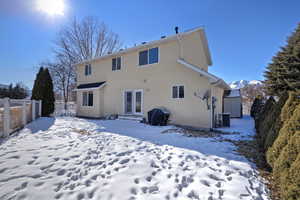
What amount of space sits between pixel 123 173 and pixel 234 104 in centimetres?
1597

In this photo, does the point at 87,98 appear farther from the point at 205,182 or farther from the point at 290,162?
the point at 290,162

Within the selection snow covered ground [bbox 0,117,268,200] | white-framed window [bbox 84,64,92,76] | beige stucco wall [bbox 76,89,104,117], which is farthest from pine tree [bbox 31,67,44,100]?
snow covered ground [bbox 0,117,268,200]

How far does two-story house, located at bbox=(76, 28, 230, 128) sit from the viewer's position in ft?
29.4

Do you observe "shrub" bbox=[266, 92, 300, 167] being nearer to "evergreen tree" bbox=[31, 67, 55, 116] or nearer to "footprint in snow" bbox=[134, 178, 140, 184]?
"footprint in snow" bbox=[134, 178, 140, 184]

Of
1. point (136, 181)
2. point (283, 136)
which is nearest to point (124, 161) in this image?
point (136, 181)

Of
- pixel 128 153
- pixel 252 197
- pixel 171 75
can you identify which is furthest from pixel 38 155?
pixel 171 75

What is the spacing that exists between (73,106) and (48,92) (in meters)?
9.05

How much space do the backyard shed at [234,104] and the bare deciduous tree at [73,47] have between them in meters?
19.0

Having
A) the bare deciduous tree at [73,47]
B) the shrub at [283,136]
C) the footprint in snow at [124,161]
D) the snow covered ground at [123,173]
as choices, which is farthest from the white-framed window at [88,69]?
the shrub at [283,136]

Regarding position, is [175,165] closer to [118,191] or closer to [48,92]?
[118,191]

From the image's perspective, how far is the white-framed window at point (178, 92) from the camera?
31.2ft

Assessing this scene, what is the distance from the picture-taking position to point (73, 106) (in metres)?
21.6

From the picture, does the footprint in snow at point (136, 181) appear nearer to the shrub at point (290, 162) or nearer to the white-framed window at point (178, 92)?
the shrub at point (290, 162)

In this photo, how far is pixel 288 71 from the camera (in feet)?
20.5
